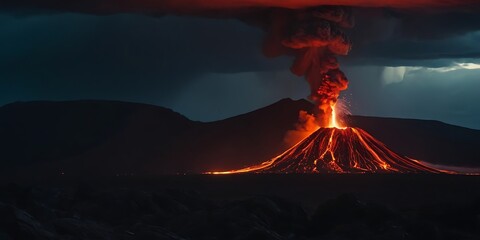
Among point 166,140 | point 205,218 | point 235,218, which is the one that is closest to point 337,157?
point 205,218

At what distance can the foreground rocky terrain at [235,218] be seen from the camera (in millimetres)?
40219

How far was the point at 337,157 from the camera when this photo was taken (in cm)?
10594

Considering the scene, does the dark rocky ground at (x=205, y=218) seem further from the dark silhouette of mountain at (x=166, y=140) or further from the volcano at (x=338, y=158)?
the dark silhouette of mountain at (x=166, y=140)

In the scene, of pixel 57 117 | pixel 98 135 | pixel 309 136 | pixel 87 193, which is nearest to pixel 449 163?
pixel 309 136

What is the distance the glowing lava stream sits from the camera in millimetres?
103250

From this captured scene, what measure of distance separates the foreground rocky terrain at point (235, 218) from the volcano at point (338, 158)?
47963 millimetres

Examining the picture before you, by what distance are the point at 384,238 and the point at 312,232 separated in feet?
19.3

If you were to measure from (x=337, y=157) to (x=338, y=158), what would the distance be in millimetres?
484

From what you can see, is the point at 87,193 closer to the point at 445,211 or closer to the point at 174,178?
the point at 445,211

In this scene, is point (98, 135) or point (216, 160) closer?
point (216, 160)

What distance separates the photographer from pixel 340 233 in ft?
143

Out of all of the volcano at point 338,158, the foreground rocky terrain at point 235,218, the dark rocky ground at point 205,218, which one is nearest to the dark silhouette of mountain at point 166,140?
the volcano at point 338,158

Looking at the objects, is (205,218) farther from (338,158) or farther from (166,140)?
(166,140)

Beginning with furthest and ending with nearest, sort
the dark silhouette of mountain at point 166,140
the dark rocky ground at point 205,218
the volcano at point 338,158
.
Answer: the dark silhouette of mountain at point 166,140, the volcano at point 338,158, the dark rocky ground at point 205,218
